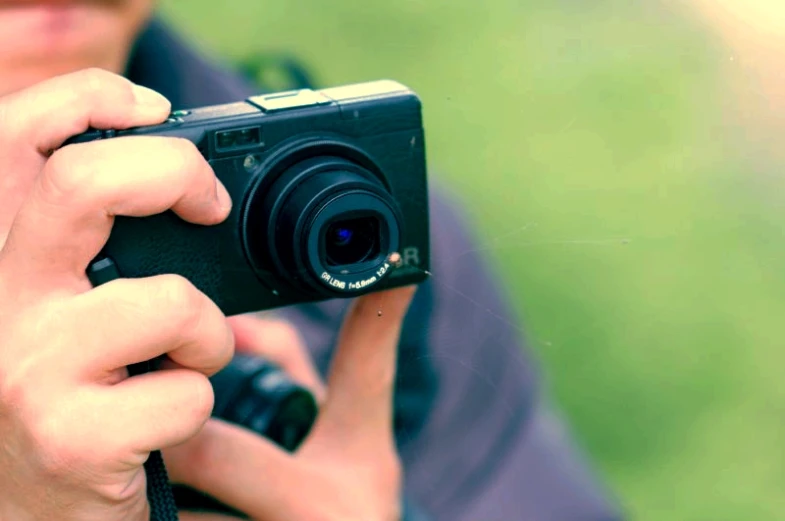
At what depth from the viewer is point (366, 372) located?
21.9 inches

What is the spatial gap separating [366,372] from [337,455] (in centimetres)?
5

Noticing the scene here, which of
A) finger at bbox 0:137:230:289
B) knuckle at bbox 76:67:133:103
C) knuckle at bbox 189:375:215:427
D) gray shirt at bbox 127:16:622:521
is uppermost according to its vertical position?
knuckle at bbox 76:67:133:103

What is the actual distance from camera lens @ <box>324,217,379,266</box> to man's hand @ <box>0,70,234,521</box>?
0.15 ft

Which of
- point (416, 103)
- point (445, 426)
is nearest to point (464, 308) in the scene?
point (445, 426)

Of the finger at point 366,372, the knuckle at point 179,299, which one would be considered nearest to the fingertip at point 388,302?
the finger at point 366,372

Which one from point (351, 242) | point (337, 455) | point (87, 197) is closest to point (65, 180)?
point (87, 197)

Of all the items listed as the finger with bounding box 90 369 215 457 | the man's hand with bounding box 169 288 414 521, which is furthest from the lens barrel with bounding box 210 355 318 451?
the finger with bounding box 90 369 215 457

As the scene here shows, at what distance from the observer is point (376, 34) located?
22.6 inches

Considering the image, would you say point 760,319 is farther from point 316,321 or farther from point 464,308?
point 316,321

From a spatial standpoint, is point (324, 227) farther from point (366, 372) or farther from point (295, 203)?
point (366, 372)

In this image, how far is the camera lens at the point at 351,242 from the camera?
Result: 45cm

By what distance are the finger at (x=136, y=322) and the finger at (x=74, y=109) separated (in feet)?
0.20

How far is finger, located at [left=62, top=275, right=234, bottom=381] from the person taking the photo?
42 centimetres

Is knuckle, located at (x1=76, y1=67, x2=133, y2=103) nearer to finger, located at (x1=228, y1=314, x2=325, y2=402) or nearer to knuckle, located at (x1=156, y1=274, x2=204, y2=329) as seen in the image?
knuckle, located at (x1=156, y1=274, x2=204, y2=329)
